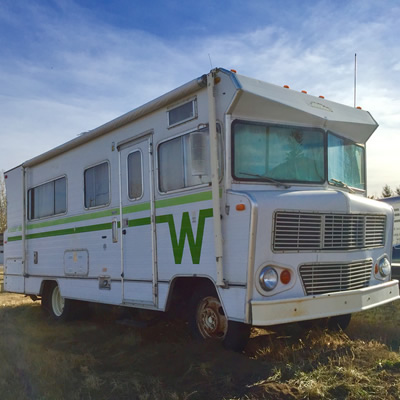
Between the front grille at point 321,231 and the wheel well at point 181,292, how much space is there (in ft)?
3.94

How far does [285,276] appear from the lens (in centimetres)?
493

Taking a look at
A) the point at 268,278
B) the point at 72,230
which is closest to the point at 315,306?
the point at 268,278

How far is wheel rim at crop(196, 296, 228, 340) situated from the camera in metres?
5.39

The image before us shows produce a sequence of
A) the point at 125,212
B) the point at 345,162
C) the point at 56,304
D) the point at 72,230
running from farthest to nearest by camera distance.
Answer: the point at 56,304, the point at 72,230, the point at 125,212, the point at 345,162

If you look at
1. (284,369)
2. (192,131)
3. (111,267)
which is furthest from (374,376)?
(111,267)

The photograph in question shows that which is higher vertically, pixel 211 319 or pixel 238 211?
pixel 238 211

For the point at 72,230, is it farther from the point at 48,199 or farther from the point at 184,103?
the point at 184,103

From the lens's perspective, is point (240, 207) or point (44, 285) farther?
point (44, 285)

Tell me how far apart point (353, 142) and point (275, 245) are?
7.29ft

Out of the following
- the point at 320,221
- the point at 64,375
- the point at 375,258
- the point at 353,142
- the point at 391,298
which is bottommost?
the point at 64,375

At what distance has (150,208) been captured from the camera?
6148 millimetres

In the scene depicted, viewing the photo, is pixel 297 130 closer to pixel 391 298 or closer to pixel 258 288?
pixel 258 288

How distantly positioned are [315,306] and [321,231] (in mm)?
738

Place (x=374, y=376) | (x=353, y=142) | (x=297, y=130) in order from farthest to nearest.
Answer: (x=353, y=142), (x=297, y=130), (x=374, y=376)
